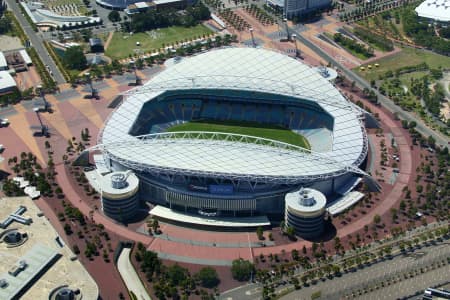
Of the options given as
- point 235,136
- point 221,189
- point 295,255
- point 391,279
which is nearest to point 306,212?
point 295,255

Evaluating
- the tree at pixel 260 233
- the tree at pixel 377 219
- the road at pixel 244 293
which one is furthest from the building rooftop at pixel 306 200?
the road at pixel 244 293

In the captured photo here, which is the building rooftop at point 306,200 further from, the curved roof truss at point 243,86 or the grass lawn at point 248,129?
the curved roof truss at point 243,86

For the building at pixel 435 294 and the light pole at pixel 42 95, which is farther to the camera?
the light pole at pixel 42 95

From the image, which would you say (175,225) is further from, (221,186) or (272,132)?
(272,132)

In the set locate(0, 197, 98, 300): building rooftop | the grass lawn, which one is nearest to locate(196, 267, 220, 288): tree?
locate(0, 197, 98, 300): building rooftop

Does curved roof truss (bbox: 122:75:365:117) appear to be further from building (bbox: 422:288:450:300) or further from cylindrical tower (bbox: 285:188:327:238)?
building (bbox: 422:288:450:300)

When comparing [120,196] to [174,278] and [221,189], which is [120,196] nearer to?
[221,189]

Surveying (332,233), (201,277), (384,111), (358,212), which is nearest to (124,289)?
(201,277)
